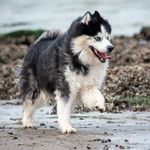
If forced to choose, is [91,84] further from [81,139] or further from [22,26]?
[22,26]

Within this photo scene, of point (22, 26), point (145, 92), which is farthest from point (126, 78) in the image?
point (22, 26)

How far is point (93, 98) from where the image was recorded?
35.9 ft

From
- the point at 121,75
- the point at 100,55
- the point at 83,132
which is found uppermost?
the point at 100,55

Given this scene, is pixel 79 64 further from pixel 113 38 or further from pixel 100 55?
pixel 113 38

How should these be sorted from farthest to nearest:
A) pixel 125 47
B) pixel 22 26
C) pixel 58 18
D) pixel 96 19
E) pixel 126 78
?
pixel 58 18, pixel 22 26, pixel 125 47, pixel 126 78, pixel 96 19

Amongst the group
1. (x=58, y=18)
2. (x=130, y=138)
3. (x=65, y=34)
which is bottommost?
(x=130, y=138)

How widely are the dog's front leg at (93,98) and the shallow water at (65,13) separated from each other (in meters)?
19.4

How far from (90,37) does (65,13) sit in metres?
28.9

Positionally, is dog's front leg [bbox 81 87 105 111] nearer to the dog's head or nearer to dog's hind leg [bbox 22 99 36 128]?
the dog's head

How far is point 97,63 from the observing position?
11.2 meters

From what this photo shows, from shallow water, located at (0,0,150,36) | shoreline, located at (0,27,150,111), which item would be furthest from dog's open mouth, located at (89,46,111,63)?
shallow water, located at (0,0,150,36)

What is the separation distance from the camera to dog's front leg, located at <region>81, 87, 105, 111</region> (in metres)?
10.9

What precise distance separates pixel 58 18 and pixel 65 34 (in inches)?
1036

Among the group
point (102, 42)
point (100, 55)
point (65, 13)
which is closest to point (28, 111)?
point (100, 55)
